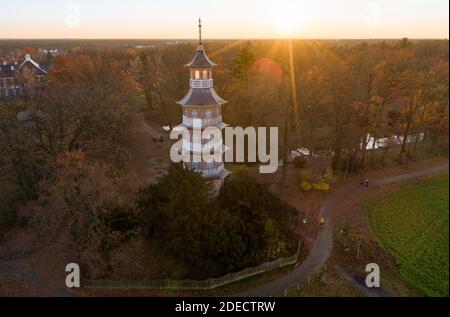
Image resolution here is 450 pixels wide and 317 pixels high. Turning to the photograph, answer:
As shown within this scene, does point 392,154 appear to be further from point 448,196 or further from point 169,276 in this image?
point 169,276

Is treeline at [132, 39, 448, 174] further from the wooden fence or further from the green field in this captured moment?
the wooden fence

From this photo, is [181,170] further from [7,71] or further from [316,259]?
[7,71]

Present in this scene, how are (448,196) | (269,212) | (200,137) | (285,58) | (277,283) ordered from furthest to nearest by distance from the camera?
(285,58)
(448,196)
(200,137)
(269,212)
(277,283)

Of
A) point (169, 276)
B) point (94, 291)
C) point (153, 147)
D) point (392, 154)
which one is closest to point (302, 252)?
point (169, 276)

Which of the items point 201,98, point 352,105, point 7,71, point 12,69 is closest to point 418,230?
point 352,105

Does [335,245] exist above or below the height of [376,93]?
below

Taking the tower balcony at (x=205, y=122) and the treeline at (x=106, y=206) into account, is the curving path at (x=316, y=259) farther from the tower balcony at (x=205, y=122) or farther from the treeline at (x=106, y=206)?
the tower balcony at (x=205, y=122)
